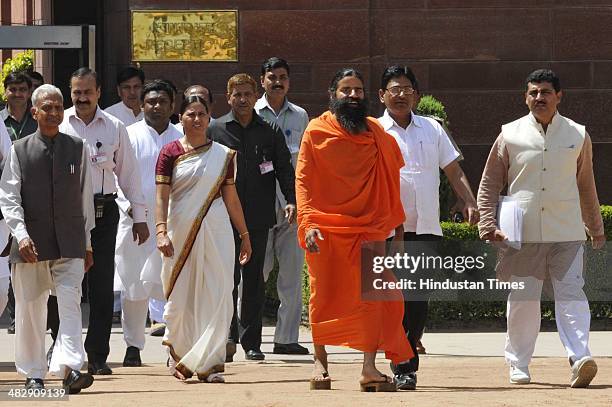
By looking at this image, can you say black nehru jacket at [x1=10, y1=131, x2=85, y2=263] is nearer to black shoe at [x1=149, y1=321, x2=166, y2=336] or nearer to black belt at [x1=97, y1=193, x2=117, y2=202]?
black belt at [x1=97, y1=193, x2=117, y2=202]

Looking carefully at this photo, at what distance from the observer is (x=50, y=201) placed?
9.83 meters

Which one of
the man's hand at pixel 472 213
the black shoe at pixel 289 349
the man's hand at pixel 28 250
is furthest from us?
the black shoe at pixel 289 349

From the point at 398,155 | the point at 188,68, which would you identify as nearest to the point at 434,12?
the point at 188,68

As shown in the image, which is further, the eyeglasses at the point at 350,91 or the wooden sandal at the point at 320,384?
the eyeglasses at the point at 350,91

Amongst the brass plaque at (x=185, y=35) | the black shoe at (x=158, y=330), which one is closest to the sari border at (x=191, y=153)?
the black shoe at (x=158, y=330)

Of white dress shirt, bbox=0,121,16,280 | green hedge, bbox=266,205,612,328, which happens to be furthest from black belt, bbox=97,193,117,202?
green hedge, bbox=266,205,612,328

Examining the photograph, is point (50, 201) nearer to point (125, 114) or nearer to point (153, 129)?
point (153, 129)

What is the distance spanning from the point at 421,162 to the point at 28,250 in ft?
8.44

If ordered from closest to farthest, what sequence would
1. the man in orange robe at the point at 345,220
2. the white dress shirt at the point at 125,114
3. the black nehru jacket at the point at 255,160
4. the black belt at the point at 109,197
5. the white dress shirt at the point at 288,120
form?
1. the man in orange robe at the point at 345,220
2. the black belt at the point at 109,197
3. the black nehru jacket at the point at 255,160
4. the white dress shirt at the point at 288,120
5. the white dress shirt at the point at 125,114

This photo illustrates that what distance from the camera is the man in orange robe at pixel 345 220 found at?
9.81 metres

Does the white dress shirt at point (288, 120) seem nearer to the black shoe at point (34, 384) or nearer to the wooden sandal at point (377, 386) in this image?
the wooden sandal at point (377, 386)

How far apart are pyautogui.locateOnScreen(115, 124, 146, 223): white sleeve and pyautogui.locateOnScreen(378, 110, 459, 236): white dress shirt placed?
1.86 meters

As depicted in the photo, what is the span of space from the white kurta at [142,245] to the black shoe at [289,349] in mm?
961

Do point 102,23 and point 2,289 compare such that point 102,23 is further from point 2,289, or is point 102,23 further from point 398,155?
point 398,155
